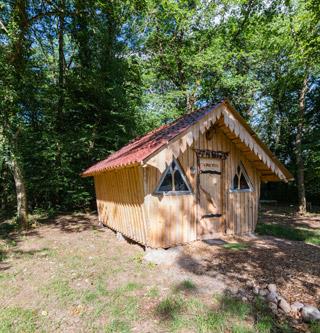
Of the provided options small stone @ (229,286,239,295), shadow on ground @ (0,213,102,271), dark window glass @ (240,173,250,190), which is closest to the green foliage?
shadow on ground @ (0,213,102,271)

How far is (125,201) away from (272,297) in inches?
170

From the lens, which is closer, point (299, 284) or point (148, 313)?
point (148, 313)

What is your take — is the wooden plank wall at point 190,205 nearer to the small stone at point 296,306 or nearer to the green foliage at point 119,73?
the small stone at point 296,306

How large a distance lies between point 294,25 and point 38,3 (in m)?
13.1

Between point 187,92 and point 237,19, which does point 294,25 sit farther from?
point 187,92

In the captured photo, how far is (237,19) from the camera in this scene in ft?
56.7

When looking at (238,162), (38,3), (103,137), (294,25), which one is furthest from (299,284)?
(294,25)

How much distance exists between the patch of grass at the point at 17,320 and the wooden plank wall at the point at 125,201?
2901 millimetres

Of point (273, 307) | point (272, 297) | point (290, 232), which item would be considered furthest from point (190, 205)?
point (290, 232)

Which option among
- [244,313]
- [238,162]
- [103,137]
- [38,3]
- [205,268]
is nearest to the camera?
[244,313]

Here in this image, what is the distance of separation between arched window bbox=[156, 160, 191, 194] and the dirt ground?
1.51 meters

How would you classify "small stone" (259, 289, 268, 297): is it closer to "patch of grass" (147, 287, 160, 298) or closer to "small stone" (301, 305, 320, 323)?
"small stone" (301, 305, 320, 323)

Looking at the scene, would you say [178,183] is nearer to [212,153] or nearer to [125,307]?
[212,153]

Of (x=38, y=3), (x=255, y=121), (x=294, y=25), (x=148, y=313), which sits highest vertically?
(x=294, y=25)
